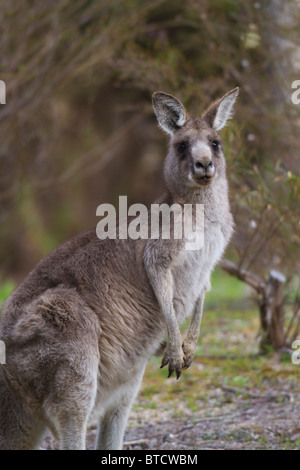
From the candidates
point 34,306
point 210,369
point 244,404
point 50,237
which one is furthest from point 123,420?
point 50,237

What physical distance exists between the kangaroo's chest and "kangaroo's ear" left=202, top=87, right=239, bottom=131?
561mm

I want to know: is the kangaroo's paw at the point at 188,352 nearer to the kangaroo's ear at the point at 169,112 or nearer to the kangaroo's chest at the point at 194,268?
the kangaroo's chest at the point at 194,268

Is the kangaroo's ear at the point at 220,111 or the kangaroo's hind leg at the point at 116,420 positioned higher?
the kangaroo's ear at the point at 220,111

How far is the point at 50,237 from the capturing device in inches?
526

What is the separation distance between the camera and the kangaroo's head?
393 cm

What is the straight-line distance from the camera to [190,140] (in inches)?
157

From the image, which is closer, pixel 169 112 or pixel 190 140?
pixel 190 140

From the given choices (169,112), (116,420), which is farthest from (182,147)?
(116,420)

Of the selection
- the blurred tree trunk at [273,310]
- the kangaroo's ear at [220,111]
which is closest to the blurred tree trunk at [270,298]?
the blurred tree trunk at [273,310]

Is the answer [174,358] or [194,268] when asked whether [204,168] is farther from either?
[174,358]

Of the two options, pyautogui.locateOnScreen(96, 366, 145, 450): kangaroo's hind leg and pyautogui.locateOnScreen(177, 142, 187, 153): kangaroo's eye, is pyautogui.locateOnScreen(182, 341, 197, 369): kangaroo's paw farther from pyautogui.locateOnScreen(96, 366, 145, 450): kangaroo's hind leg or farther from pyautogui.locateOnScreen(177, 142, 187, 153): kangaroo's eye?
pyautogui.locateOnScreen(177, 142, 187, 153): kangaroo's eye

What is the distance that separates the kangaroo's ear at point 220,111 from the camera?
406 cm

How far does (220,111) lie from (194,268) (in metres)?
0.87

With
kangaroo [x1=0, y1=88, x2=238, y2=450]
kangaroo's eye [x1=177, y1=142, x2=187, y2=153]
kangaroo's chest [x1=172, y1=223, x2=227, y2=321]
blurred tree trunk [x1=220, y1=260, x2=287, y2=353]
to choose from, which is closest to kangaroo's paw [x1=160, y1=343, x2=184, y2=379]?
kangaroo [x1=0, y1=88, x2=238, y2=450]
